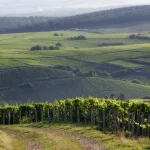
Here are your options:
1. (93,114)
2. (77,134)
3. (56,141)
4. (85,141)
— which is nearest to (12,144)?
(56,141)

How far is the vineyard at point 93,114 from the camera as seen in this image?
4731 cm

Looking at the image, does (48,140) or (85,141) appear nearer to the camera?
(85,141)

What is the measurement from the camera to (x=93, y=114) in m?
52.5

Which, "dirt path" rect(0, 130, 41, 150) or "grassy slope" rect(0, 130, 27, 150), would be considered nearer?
"grassy slope" rect(0, 130, 27, 150)

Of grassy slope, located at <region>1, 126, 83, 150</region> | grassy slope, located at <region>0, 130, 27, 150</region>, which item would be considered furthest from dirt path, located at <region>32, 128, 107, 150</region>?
grassy slope, located at <region>0, 130, 27, 150</region>

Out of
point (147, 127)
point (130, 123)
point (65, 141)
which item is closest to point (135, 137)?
point (147, 127)

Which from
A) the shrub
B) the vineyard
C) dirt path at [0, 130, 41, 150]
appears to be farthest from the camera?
the shrub

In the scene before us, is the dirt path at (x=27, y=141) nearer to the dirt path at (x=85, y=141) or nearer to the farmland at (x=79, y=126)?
the farmland at (x=79, y=126)

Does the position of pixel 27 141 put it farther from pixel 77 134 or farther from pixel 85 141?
pixel 77 134

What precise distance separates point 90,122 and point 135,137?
43.8ft

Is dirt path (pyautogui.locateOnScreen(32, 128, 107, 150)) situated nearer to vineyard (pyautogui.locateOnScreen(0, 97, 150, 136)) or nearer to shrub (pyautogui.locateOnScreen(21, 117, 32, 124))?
vineyard (pyautogui.locateOnScreen(0, 97, 150, 136))

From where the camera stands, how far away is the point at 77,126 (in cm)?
5206

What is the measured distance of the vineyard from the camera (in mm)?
47312

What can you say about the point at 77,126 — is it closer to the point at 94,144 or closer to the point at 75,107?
the point at 75,107
